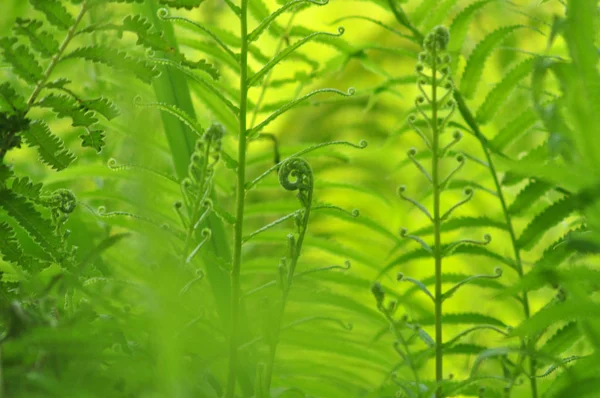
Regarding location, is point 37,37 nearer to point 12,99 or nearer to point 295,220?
point 12,99

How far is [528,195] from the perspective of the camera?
0.68 meters

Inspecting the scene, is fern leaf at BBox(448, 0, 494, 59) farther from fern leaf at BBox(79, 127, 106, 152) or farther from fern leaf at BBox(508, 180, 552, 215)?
fern leaf at BBox(79, 127, 106, 152)

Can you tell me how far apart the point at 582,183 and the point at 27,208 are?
305mm

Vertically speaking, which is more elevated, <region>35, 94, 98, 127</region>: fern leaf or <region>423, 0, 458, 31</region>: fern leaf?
<region>423, 0, 458, 31</region>: fern leaf

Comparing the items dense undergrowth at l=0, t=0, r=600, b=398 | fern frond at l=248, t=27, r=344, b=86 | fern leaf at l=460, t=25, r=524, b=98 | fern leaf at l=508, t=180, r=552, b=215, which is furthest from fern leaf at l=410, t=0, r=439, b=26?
fern frond at l=248, t=27, r=344, b=86

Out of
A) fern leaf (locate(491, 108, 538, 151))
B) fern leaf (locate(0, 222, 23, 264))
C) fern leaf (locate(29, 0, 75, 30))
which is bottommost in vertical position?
fern leaf (locate(0, 222, 23, 264))

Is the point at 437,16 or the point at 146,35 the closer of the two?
the point at 146,35

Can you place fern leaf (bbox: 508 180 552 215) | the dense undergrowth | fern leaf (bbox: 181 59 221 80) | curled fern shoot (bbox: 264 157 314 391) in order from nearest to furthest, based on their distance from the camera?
the dense undergrowth < curled fern shoot (bbox: 264 157 314 391) < fern leaf (bbox: 181 59 221 80) < fern leaf (bbox: 508 180 552 215)

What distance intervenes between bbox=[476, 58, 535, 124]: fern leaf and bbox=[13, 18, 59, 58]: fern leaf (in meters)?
0.43

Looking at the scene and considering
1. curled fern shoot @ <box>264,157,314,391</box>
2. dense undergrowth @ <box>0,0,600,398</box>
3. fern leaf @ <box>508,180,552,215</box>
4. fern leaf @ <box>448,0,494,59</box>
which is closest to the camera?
dense undergrowth @ <box>0,0,600,398</box>

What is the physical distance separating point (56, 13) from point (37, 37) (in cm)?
2

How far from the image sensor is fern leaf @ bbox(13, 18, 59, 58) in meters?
0.44

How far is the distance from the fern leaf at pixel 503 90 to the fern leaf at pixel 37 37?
0.43 m

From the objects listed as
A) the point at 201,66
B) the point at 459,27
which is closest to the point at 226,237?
the point at 201,66
